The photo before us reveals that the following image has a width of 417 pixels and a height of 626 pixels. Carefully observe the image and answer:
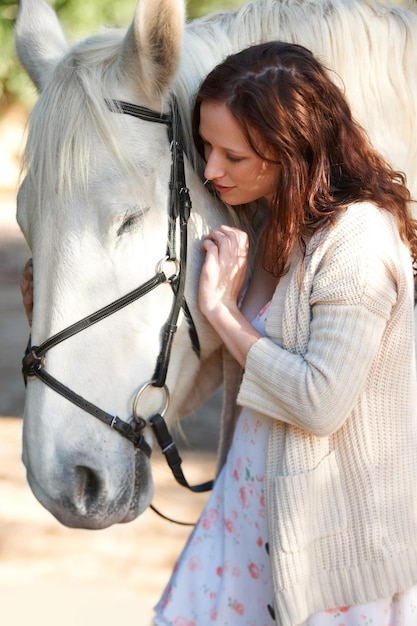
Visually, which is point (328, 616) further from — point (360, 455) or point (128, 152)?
point (128, 152)

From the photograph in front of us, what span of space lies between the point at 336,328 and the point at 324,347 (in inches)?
1.6

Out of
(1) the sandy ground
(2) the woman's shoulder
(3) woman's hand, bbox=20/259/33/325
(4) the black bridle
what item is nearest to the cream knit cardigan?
(2) the woman's shoulder

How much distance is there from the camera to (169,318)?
1694 mm

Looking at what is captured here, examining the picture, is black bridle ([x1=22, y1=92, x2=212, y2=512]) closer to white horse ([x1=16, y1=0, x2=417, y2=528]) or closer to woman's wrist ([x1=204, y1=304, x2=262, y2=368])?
white horse ([x1=16, y1=0, x2=417, y2=528])

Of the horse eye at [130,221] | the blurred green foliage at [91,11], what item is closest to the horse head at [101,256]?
the horse eye at [130,221]

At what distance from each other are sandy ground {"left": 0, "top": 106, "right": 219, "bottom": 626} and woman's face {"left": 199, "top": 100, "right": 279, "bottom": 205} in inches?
58.3

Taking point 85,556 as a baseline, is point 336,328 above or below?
above

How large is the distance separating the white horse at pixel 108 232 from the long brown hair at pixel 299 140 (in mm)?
201

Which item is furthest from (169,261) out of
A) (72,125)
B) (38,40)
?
(38,40)

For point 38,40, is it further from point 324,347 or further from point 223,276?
point 324,347

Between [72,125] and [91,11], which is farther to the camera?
[91,11]

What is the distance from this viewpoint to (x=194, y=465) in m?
4.67

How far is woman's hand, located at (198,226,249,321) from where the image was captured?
1.64 metres

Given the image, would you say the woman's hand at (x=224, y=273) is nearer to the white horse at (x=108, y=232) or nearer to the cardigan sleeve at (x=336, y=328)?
the white horse at (x=108, y=232)
